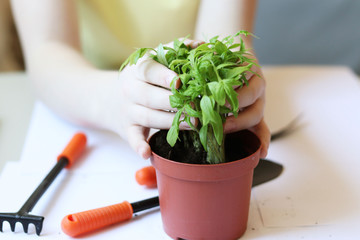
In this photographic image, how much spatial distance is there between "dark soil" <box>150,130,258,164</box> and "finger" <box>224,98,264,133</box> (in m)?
0.02

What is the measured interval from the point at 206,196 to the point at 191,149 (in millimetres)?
58

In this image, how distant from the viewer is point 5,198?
56cm

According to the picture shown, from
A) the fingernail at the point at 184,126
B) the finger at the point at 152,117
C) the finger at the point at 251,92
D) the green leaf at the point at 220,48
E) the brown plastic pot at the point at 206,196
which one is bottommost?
the brown plastic pot at the point at 206,196

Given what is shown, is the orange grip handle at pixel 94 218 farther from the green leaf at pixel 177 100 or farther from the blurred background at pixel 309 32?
the blurred background at pixel 309 32

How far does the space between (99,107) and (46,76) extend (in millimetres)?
153

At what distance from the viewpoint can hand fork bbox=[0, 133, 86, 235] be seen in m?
0.49

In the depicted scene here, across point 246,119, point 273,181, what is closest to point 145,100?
point 246,119

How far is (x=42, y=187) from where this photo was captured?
559 millimetres

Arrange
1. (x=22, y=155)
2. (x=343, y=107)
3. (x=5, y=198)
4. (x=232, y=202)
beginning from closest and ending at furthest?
(x=232, y=202) → (x=5, y=198) → (x=22, y=155) → (x=343, y=107)

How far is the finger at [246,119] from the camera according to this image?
1.51ft

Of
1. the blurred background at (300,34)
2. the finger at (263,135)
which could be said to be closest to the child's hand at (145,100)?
Answer: the finger at (263,135)

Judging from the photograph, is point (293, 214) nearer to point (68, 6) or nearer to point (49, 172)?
point (49, 172)

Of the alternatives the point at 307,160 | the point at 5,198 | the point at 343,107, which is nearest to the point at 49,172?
the point at 5,198

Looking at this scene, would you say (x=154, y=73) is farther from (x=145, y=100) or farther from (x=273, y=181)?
(x=273, y=181)
